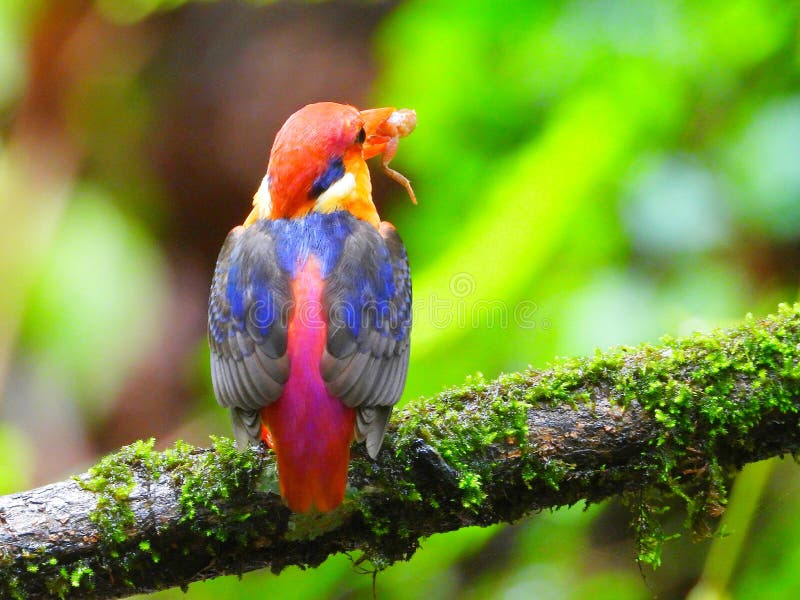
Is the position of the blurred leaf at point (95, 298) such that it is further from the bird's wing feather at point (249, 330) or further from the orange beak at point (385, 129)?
the bird's wing feather at point (249, 330)

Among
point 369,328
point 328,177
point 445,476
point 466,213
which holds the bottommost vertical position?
point 445,476

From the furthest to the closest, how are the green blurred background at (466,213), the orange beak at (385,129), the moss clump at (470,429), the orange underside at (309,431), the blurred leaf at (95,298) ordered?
the blurred leaf at (95,298) < the green blurred background at (466,213) < the orange beak at (385,129) < the moss clump at (470,429) < the orange underside at (309,431)

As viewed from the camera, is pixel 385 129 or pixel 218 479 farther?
pixel 385 129

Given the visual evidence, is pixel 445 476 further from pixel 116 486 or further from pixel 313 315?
pixel 116 486

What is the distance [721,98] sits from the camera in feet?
11.3

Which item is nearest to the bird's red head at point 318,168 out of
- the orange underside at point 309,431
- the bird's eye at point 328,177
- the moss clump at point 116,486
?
the bird's eye at point 328,177

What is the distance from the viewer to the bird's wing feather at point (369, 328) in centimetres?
209

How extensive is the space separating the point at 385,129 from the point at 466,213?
54cm

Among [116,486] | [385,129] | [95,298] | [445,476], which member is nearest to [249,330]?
[116,486]

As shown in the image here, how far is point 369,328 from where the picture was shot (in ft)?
7.30

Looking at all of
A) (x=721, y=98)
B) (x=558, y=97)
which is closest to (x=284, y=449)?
(x=558, y=97)

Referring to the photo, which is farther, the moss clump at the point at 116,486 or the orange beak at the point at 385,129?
the orange beak at the point at 385,129

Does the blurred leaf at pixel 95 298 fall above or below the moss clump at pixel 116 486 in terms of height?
above

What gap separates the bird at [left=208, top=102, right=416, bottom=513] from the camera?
2047mm
